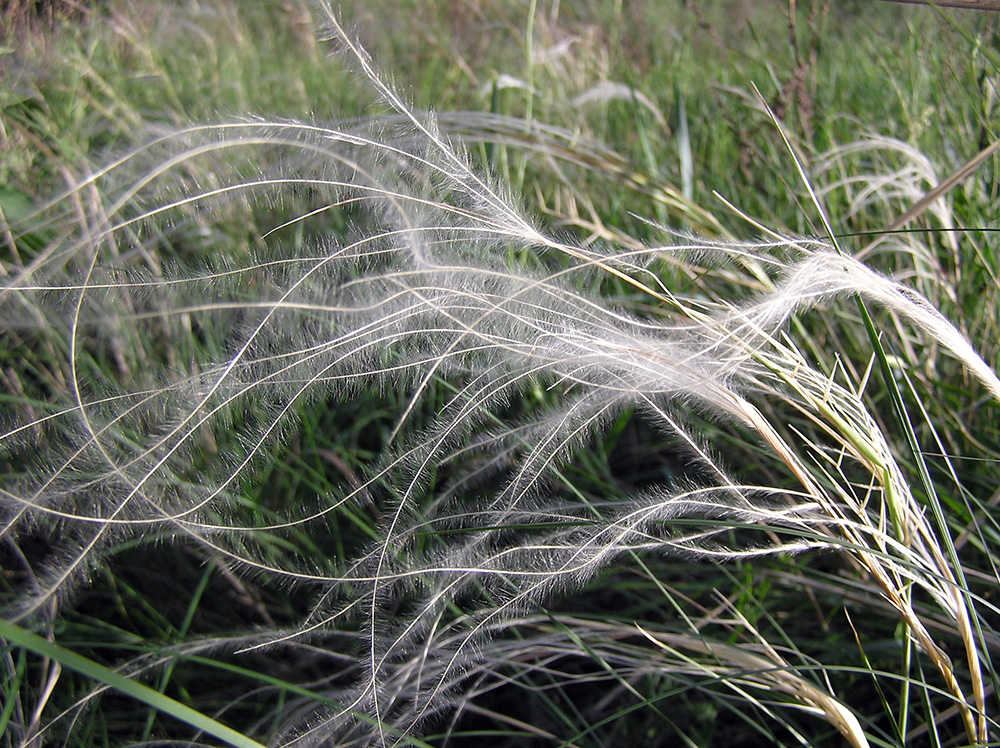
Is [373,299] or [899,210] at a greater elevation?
[373,299]

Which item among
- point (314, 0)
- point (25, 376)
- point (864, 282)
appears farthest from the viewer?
point (25, 376)

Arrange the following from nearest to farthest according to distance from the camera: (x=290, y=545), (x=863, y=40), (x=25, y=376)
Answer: (x=290, y=545)
(x=25, y=376)
(x=863, y=40)

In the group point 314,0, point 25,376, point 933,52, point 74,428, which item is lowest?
point 25,376

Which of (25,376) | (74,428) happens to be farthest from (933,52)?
(25,376)

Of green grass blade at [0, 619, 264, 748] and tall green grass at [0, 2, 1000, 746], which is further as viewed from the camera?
tall green grass at [0, 2, 1000, 746]

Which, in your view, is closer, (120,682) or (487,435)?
(120,682)

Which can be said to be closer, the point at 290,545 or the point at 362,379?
the point at 362,379

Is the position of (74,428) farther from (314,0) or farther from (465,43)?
(465,43)

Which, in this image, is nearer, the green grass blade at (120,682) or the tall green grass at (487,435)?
the green grass blade at (120,682)
